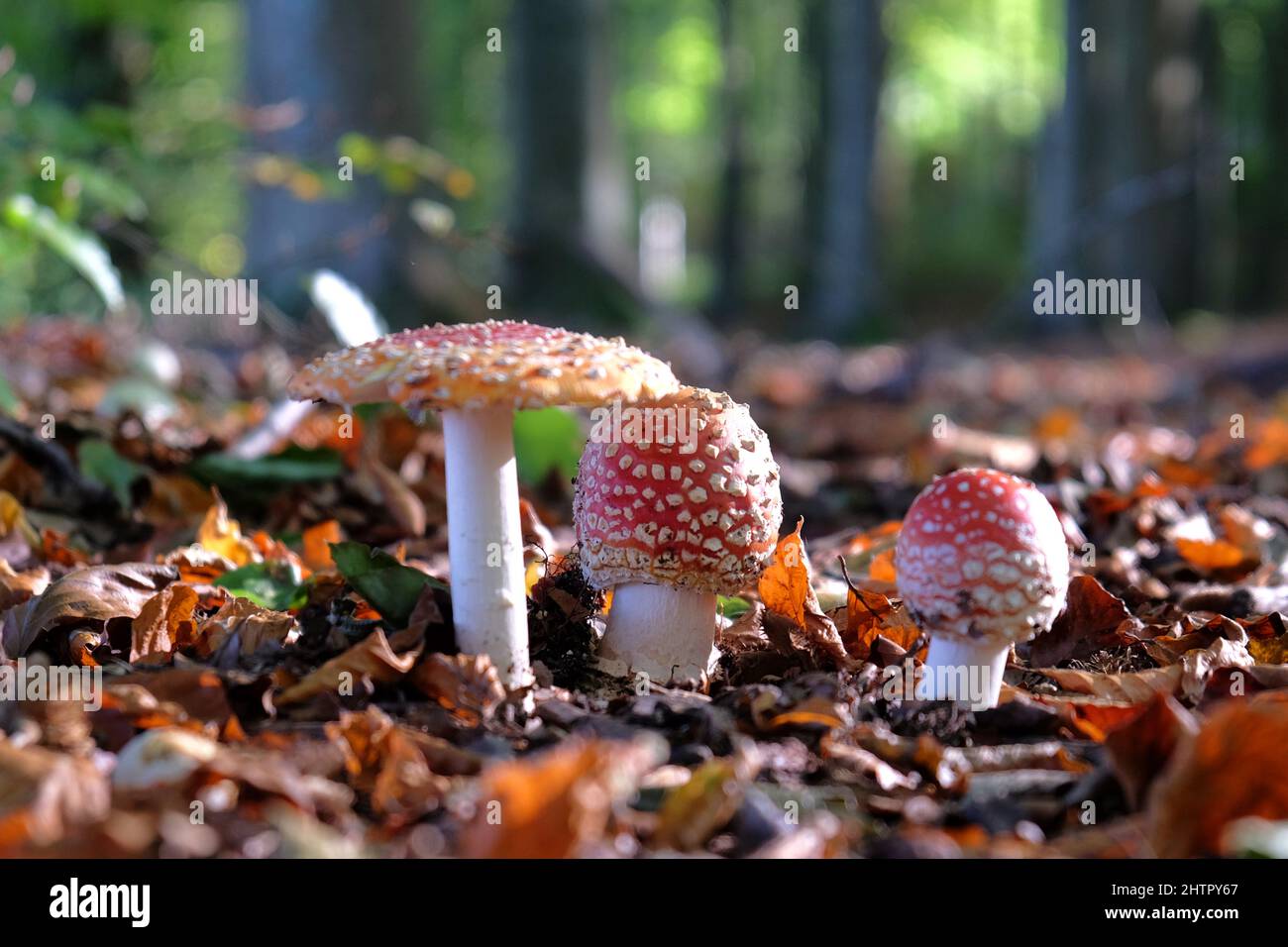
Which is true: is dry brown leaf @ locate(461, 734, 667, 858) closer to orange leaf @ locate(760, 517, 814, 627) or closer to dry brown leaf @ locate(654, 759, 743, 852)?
dry brown leaf @ locate(654, 759, 743, 852)

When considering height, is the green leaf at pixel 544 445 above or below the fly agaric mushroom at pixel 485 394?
below

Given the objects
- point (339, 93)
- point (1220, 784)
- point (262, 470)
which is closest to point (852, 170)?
point (339, 93)

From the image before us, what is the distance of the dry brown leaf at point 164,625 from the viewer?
2479 mm

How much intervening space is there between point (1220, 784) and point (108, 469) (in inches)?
124

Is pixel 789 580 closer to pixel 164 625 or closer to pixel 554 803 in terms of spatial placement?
pixel 554 803

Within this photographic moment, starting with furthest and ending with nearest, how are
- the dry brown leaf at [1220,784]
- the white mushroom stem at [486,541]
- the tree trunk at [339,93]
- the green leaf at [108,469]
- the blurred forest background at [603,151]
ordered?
the tree trunk at [339,93] < the blurred forest background at [603,151] < the green leaf at [108,469] < the white mushroom stem at [486,541] < the dry brown leaf at [1220,784]

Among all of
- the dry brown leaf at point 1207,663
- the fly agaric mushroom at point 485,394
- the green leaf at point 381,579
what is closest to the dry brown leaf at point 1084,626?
the dry brown leaf at point 1207,663

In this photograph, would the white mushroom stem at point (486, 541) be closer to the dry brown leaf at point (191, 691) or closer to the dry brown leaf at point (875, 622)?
the dry brown leaf at point (191, 691)

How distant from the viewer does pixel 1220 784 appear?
1670mm

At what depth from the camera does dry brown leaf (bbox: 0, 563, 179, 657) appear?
8.20ft

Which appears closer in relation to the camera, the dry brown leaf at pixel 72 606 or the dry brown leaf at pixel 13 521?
the dry brown leaf at pixel 72 606

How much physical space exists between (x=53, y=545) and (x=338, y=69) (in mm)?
6092

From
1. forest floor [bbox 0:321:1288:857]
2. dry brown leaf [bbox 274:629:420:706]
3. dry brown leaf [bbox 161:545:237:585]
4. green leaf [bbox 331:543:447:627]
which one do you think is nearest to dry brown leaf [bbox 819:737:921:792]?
forest floor [bbox 0:321:1288:857]
